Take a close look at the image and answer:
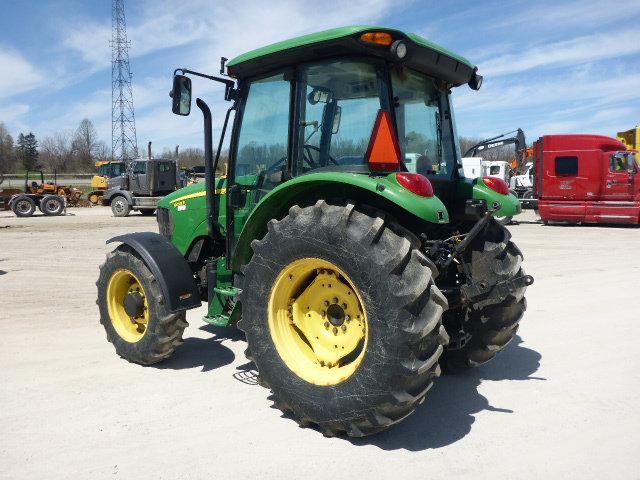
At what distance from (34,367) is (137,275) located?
1.15 meters

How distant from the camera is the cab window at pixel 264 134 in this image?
3793 mm

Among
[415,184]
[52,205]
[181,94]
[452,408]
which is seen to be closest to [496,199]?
[415,184]

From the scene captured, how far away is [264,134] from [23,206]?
72.4ft

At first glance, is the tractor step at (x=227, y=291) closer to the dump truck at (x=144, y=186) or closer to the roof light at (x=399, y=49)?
the roof light at (x=399, y=49)

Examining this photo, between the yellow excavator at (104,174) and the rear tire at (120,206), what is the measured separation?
505cm

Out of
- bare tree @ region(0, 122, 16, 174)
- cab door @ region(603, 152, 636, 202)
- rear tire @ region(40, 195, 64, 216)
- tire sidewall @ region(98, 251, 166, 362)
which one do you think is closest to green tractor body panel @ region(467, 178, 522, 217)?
tire sidewall @ region(98, 251, 166, 362)

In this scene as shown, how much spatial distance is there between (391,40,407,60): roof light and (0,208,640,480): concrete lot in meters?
2.23

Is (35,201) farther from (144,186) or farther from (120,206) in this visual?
(144,186)

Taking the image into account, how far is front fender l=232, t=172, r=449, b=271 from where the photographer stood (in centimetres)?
282

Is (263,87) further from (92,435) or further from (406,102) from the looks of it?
(92,435)

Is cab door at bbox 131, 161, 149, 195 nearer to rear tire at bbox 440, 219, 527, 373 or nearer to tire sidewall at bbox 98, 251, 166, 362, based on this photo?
tire sidewall at bbox 98, 251, 166, 362

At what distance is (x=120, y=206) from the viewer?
22.2m

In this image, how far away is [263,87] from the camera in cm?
392

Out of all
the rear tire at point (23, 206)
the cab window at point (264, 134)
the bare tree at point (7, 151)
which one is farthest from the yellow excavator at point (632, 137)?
the bare tree at point (7, 151)
